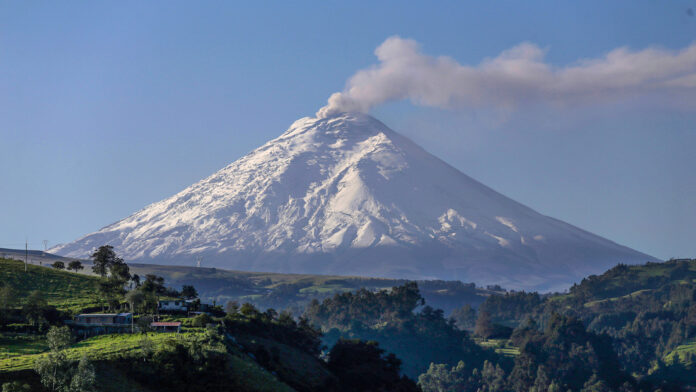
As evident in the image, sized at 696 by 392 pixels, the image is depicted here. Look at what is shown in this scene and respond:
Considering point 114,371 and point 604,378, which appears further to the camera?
point 604,378

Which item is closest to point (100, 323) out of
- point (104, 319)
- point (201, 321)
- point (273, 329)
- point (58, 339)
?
point (104, 319)

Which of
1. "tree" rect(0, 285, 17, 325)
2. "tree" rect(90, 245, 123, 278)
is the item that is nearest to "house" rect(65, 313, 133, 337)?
"tree" rect(0, 285, 17, 325)

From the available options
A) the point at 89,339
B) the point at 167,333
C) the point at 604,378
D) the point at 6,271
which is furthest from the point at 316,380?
the point at 604,378

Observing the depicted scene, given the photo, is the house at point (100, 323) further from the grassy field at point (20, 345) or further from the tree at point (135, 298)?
the grassy field at point (20, 345)

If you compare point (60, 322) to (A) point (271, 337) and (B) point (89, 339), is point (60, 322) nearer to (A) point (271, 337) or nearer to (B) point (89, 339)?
(B) point (89, 339)

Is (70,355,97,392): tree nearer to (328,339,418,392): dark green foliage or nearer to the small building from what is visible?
the small building

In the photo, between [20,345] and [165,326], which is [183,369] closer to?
[20,345]

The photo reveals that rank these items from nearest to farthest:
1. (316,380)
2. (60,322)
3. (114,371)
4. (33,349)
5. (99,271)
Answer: (114,371) → (33,349) → (60,322) → (316,380) → (99,271)
